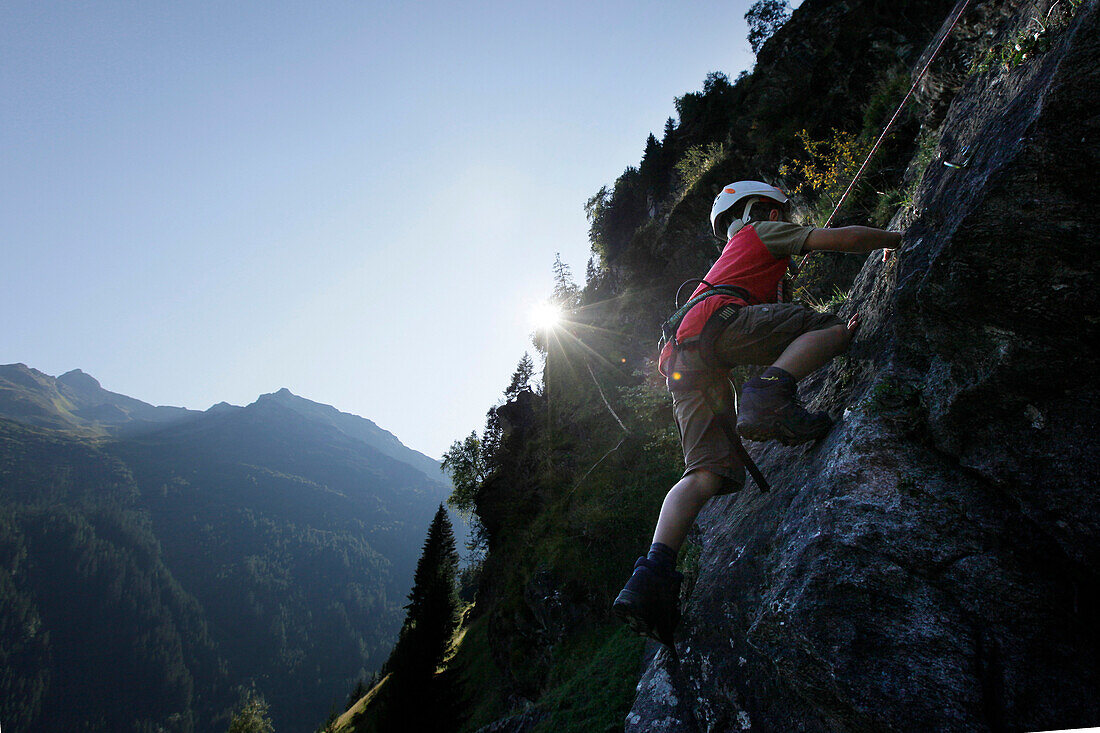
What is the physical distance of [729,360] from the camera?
3.55m

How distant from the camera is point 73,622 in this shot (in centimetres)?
15888

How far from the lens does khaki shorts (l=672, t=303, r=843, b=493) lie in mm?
3303

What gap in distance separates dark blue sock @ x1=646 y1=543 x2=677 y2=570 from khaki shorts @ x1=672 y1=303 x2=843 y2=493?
0.60 meters

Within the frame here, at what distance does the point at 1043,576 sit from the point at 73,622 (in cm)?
24523

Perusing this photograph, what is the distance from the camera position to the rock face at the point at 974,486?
2100mm

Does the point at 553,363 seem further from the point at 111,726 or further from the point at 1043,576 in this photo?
the point at 111,726

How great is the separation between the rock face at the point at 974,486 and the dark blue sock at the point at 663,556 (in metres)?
0.55

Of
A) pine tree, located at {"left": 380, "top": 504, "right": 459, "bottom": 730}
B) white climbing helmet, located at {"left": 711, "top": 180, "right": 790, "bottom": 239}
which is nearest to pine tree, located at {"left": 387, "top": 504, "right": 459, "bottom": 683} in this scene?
pine tree, located at {"left": 380, "top": 504, "right": 459, "bottom": 730}

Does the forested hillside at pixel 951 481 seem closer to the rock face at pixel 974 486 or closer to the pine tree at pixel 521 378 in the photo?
the rock face at pixel 974 486

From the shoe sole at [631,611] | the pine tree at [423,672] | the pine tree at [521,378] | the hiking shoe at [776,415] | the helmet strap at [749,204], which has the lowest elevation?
the pine tree at [423,672]

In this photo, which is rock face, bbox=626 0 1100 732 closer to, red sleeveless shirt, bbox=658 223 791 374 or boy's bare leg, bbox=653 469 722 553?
boy's bare leg, bbox=653 469 722 553

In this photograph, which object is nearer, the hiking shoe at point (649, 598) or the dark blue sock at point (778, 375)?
the hiking shoe at point (649, 598)

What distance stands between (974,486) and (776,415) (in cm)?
102

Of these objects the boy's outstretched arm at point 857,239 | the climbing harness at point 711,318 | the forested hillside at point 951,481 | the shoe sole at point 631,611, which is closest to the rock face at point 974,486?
the forested hillside at point 951,481
